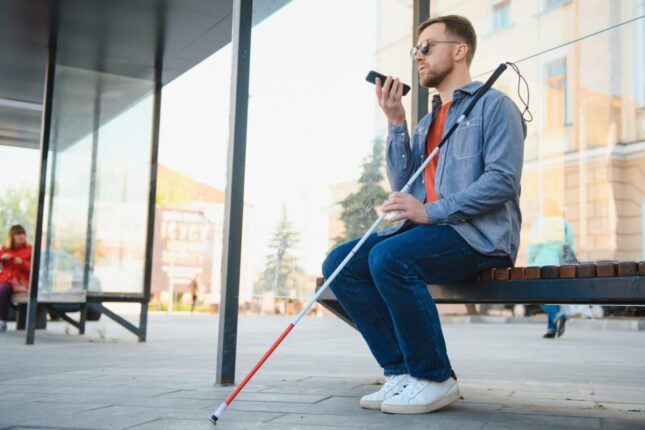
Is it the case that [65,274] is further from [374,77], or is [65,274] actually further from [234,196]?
[374,77]

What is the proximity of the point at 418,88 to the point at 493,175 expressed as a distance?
6.19 feet

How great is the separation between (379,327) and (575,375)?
2.38 metres

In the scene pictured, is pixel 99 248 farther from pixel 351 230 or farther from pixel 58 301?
pixel 351 230

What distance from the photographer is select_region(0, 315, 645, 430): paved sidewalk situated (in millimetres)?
3006

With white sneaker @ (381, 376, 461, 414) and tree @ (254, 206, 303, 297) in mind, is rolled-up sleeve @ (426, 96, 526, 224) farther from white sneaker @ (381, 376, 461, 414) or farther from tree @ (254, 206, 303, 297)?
tree @ (254, 206, 303, 297)

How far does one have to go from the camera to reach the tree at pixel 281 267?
19.1 feet

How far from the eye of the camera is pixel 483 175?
3219 millimetres

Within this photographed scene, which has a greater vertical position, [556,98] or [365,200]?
[556,98]

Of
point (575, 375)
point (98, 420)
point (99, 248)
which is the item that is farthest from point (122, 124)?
point (98, 420)

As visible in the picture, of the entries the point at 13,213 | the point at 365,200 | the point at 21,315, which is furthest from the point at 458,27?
the point at 13,213

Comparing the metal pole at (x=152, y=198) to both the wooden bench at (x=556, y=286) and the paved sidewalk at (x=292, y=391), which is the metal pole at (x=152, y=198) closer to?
the paved sidewalk at (x=292, y=391)

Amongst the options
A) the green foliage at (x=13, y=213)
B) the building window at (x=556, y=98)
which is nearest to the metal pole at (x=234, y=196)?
the building window at (x=556, y=98)

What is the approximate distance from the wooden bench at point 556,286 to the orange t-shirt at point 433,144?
0.43m

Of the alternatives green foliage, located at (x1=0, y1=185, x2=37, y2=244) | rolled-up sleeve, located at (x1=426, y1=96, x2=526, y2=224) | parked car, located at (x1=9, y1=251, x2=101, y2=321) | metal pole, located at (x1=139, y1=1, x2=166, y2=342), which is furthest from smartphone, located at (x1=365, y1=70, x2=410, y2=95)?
green foliage, located at (x1=0, y1=185, x2=37, y2=244)
